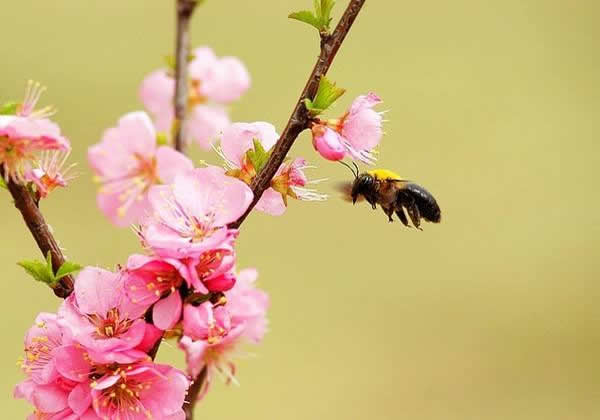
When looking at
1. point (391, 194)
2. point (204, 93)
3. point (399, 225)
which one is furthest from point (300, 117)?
point (399, 225)

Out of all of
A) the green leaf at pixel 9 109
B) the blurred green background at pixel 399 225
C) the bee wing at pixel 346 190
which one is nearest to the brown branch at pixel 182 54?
the bee wing at pixel 346 190

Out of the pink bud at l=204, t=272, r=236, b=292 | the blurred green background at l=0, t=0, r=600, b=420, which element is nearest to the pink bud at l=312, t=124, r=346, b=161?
the pink bud at l=204, t=272, r=236, b=292

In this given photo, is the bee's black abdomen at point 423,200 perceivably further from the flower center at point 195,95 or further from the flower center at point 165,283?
the flower center at point 195,95

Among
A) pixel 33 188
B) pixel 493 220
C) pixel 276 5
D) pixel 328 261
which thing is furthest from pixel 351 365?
pixel 33 188

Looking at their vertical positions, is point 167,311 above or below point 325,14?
below

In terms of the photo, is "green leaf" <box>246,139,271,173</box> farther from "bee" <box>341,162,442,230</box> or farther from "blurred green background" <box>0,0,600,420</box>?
"blurred green background" <box>0,0,600,420</box>

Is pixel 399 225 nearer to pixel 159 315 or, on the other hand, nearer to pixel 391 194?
pixel 391 194

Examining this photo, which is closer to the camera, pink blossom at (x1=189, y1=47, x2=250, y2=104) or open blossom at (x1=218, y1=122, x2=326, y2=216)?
open blossom at (x1=218, y1=122, x2=326, y2=216)
